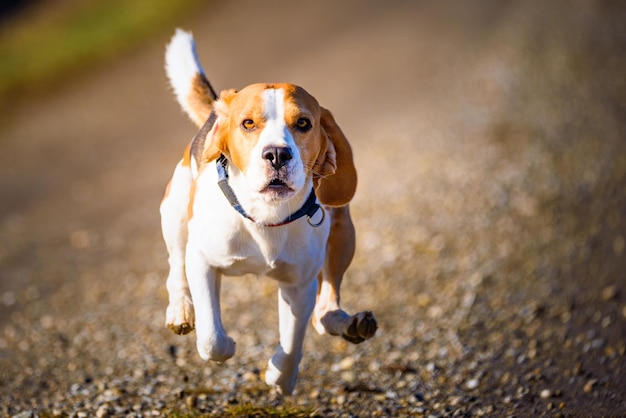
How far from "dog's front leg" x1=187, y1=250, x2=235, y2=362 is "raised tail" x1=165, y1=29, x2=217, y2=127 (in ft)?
3.71

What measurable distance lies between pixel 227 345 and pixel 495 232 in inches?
215

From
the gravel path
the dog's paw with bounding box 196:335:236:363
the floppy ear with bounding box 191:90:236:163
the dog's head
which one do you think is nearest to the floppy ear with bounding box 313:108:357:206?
the dog's head

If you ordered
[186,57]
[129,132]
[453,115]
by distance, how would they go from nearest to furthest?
[186,57] < [453,115] < [129,132]

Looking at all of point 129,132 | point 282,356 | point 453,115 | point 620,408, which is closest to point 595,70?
point 453,115

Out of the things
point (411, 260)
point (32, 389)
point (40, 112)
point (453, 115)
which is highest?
point (40, 112)

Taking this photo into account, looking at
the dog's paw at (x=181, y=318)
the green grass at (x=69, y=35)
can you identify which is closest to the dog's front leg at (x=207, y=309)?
the dog's paw at (x=181, y=318)

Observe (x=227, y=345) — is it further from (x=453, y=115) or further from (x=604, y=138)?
(x=453, y=115)

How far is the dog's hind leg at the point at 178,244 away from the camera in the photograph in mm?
5262

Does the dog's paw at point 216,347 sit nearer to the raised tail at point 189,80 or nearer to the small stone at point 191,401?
the small stone at point 191,401

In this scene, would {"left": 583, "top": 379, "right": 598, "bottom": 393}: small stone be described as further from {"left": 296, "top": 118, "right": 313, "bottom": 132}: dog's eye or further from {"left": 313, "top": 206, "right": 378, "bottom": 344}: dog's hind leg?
{"left": 296, "top": 118, "right": 313, "bottom": 132}: dog's eye

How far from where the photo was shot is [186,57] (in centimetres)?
588

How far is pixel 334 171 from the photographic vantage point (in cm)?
463

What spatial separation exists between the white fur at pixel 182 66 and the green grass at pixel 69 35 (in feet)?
36.0

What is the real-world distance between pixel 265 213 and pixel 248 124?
1.75ft
